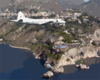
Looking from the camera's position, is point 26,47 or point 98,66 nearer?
point 98,66

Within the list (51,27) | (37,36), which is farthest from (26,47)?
(51,27)

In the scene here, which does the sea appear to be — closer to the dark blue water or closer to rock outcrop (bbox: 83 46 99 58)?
the dark blue water

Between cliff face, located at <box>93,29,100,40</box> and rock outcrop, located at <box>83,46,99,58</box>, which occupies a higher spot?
cliff face, located at <box>93,29,100,40</box>

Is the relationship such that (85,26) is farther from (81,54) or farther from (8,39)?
(8,39)

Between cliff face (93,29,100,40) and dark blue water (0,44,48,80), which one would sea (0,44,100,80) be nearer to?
dark blue water (0,44,48,80)

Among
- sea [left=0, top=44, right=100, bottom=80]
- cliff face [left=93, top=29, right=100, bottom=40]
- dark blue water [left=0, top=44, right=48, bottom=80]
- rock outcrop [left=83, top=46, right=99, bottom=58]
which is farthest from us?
cliff face [left=93, top=29, right=100, bottom=40]

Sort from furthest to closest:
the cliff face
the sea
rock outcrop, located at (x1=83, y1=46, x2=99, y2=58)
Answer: the cliff face, rock outcrop, located at (x1=83, y1=46, x2=99, y2=58), the sea

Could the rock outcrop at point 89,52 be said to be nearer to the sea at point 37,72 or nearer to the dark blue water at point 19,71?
the sea at point 37,72

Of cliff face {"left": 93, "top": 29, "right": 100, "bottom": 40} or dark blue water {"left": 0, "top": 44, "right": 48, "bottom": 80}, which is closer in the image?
dark blue water {"left": 0, "top": 44, "right": 48, "bottom": 80}

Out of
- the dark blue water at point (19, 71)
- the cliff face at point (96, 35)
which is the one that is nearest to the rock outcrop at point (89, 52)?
the dark blue water at point (19, 71)

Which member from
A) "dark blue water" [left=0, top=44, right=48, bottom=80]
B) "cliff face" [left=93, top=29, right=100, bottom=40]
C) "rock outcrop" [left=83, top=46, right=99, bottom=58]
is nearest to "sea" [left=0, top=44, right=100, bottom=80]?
"dark blue water" [left=0, top=44, right=48, bottom=80]

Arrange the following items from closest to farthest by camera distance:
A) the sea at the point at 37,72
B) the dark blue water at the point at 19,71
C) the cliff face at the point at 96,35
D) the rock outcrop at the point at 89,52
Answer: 1. the sea at the point at 37,72
2. the dark blue water at the point at 19,71
3. the rock outcrop at the point at 89,52
4. the cliff face at the point at 96,35
